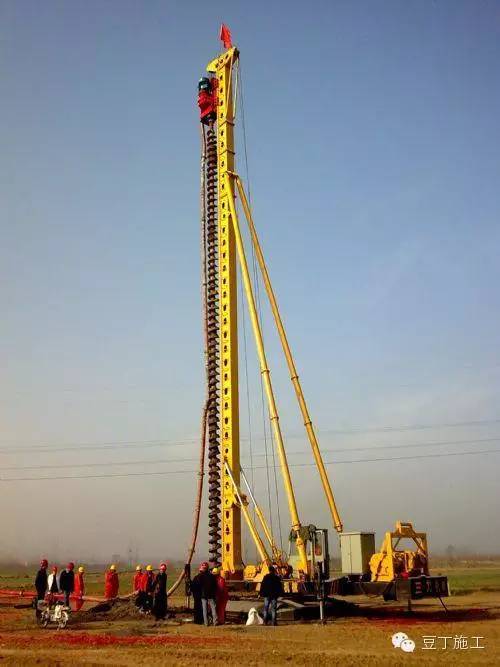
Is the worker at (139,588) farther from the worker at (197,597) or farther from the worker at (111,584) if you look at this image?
the worker at (197,597)

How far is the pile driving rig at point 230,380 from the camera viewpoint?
2191 cm

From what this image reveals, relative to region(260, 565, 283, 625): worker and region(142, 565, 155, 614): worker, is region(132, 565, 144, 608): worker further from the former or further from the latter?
region(260, 565, 283, 625): worker

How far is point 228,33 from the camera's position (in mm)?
30734

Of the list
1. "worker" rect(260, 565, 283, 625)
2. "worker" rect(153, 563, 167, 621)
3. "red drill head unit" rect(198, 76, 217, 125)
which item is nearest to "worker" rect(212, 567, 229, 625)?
"worker" rect(260, 565, 283, 625)

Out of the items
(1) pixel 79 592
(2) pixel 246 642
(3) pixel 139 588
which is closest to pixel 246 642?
(2) pixel 246 642

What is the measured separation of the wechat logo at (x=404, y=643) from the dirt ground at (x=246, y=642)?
168mm

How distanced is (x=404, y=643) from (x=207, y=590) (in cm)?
582

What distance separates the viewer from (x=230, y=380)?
26.1m

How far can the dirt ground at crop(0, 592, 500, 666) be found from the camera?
12344 millimetres

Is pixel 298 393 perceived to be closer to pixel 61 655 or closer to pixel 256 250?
pixel 256 250

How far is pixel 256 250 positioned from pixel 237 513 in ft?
34.3

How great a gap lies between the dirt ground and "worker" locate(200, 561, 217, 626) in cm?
49

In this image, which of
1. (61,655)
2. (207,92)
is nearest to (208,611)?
(61,655)

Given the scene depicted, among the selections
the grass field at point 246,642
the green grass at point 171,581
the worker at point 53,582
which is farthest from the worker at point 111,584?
the green grass at point 171,581
